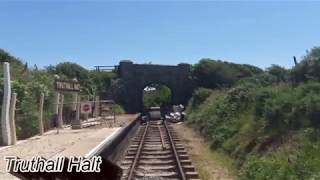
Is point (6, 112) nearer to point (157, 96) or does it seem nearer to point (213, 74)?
point (213, 74)

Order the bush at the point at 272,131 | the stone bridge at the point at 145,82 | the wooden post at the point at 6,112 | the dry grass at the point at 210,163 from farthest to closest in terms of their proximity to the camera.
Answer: the stone bridge at the point at 145,82 < the wooden post at the point at 6,112 < the dry grass at the point at 210,163 < the bush at the point at 272,131

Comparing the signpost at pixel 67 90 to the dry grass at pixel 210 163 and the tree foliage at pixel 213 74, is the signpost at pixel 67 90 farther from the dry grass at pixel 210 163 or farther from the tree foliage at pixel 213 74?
the tree foliage at pixel 213 74

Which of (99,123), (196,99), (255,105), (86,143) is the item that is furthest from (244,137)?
(196,99)

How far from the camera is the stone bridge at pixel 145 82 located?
233 ft

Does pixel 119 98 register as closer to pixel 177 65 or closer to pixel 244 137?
pixel 177 65

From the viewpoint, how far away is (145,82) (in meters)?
71.8

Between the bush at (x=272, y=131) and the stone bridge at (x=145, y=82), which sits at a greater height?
the stone bridge at (x=145, y=82)

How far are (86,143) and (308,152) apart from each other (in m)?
9.43

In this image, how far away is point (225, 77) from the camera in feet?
234

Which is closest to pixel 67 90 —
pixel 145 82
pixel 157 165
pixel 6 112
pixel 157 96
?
pixel 6 112

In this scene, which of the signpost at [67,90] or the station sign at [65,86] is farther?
Answer: the signpost at [67,90]

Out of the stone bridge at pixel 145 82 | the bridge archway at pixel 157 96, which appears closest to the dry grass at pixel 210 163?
the stone bridge at pixel 145 82

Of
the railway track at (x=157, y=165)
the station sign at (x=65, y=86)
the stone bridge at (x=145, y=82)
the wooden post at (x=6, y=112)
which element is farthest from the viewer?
the stone bridge at (x=145, y=82)

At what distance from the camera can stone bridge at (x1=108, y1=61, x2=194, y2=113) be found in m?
71.1
